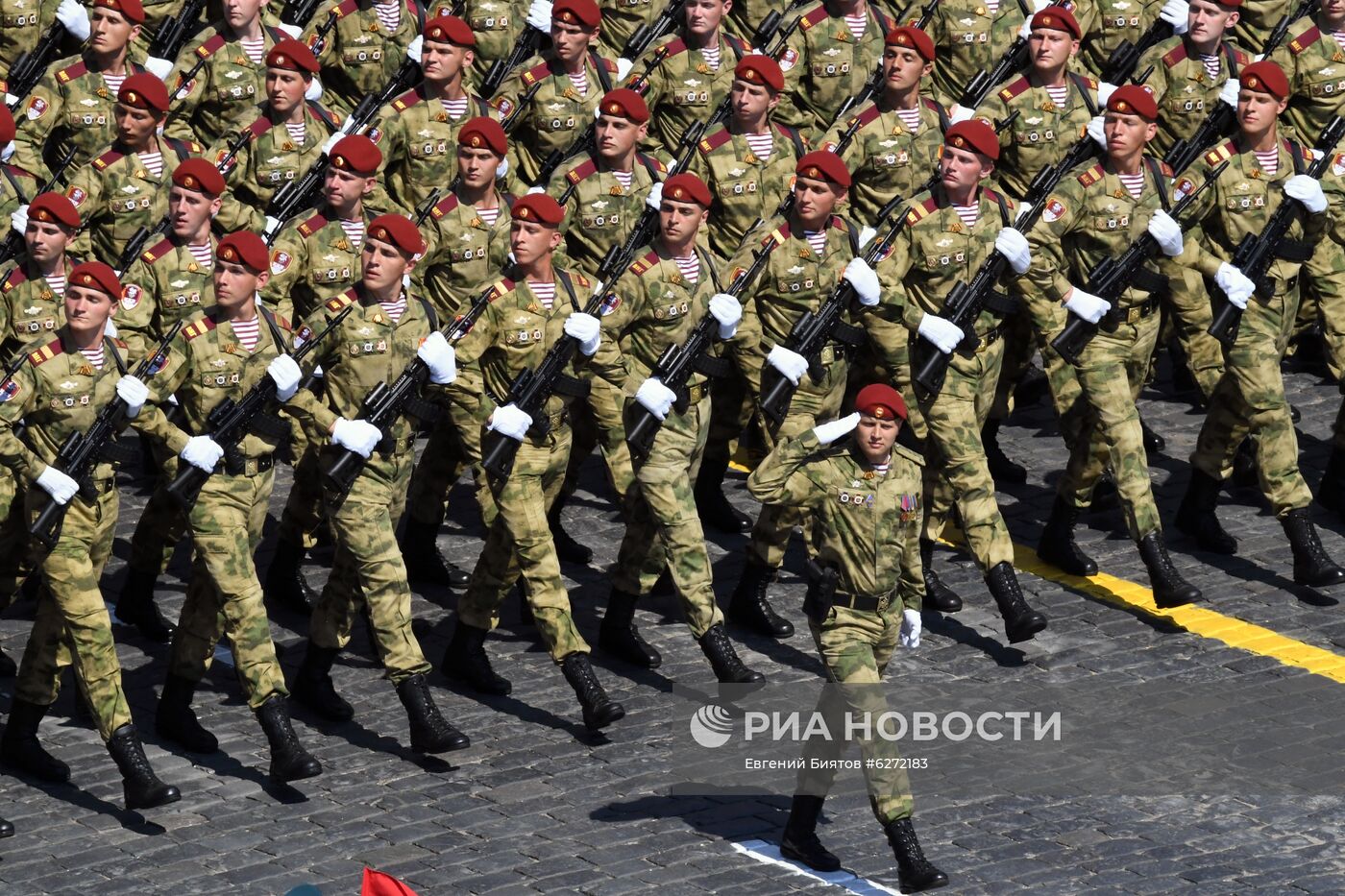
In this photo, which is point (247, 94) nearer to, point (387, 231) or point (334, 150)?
point (334, 150)

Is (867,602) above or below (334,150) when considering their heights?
below

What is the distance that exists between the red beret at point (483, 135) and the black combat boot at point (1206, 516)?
183 inches

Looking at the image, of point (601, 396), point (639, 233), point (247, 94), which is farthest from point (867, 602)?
point (247, 94)

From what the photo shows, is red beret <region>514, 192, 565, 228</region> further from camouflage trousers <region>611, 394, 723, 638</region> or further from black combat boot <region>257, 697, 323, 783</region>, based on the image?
black combat boot <region>257, 697, 323, 783</region>

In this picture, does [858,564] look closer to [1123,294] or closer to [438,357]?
[438,357]

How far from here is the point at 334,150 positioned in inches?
619

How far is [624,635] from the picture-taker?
15758 millimetres

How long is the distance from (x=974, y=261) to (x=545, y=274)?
2.58m

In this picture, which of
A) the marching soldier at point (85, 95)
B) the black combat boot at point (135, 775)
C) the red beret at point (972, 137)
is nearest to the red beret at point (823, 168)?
the red beret at point (972, 137)

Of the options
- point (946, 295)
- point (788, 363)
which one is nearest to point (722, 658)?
point (788, 363)

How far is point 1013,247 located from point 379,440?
3.83 metres

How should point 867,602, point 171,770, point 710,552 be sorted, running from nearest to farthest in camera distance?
point 867,602 → point 171,770 → point 710,552

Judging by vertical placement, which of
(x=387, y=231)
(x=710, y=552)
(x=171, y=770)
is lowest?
(x=171, y=770)

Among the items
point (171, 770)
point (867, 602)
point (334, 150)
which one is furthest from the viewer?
point (334, 150)
